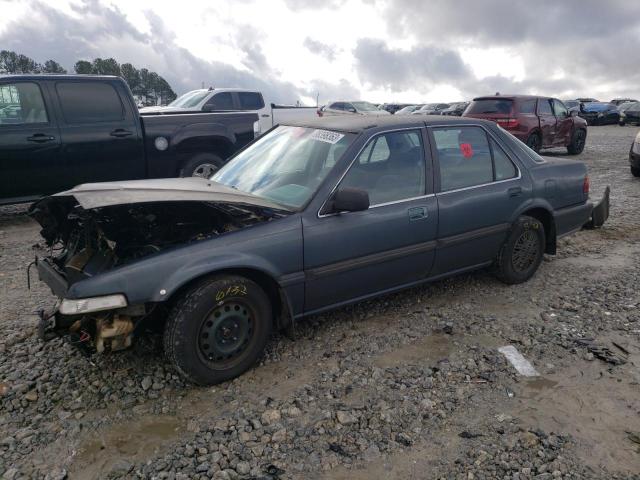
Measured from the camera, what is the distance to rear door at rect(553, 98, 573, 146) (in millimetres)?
13102

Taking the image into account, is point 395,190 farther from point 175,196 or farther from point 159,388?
point 159,388

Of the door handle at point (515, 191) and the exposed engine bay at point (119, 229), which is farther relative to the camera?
the door handle at point (515, 191)

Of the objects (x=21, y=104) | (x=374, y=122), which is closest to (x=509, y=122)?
(x=374, y=122)

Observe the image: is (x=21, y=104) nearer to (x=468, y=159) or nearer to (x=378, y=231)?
(x=378, y=231)

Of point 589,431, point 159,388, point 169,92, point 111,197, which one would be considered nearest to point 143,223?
point 111,197

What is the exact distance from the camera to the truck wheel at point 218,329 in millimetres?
2818

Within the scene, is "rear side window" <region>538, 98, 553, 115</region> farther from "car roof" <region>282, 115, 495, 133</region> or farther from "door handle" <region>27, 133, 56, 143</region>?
"door handle" <region>27, 133, 56, 143</region>

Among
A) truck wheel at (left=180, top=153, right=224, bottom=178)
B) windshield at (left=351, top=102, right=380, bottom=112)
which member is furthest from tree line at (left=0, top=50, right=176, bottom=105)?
truck wheel at (left=180, top=153, right=224, bottom=178)

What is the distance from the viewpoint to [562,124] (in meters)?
13.2

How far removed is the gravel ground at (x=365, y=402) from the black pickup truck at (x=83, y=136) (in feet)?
8.79

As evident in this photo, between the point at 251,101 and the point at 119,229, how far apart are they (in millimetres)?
10283

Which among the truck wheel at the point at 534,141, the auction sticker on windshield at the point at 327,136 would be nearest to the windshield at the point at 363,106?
the truck wheel at the point at 534,141

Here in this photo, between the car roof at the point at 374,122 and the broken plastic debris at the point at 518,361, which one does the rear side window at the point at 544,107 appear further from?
the broken plastic debris at the point at 518,361

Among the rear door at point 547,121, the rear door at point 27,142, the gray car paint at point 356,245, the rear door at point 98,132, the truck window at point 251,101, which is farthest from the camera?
the truck window at point 251,101
